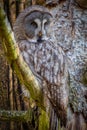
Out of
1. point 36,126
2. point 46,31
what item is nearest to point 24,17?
point 46,31

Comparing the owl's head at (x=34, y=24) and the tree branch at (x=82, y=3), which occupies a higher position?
the tree branch at (x=82, y=3)

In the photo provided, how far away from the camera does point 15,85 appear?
2947 millimetres

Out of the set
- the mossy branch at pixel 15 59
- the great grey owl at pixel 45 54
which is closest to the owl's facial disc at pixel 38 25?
the great grey owl at pixel 45 54

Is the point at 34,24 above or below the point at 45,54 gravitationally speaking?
above

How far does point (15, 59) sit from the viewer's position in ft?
5.57

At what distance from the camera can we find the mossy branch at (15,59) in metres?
1.52

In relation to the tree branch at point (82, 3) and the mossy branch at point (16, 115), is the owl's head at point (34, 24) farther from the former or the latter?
the mossy branch at point (16, 115)

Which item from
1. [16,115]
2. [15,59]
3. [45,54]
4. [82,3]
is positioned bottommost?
[16,115]

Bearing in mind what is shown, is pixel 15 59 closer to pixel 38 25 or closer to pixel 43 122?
pixel 43 122

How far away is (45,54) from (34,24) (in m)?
0.23

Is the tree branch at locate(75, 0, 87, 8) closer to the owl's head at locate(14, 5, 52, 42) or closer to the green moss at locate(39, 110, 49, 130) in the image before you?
the owl's head at locate(14, 5, 52, 42)

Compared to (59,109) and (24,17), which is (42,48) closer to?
(24,17)

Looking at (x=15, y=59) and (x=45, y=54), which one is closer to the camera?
(x=15, y=59)

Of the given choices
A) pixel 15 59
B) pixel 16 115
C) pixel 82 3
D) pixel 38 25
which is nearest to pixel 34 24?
pixel 38 25
